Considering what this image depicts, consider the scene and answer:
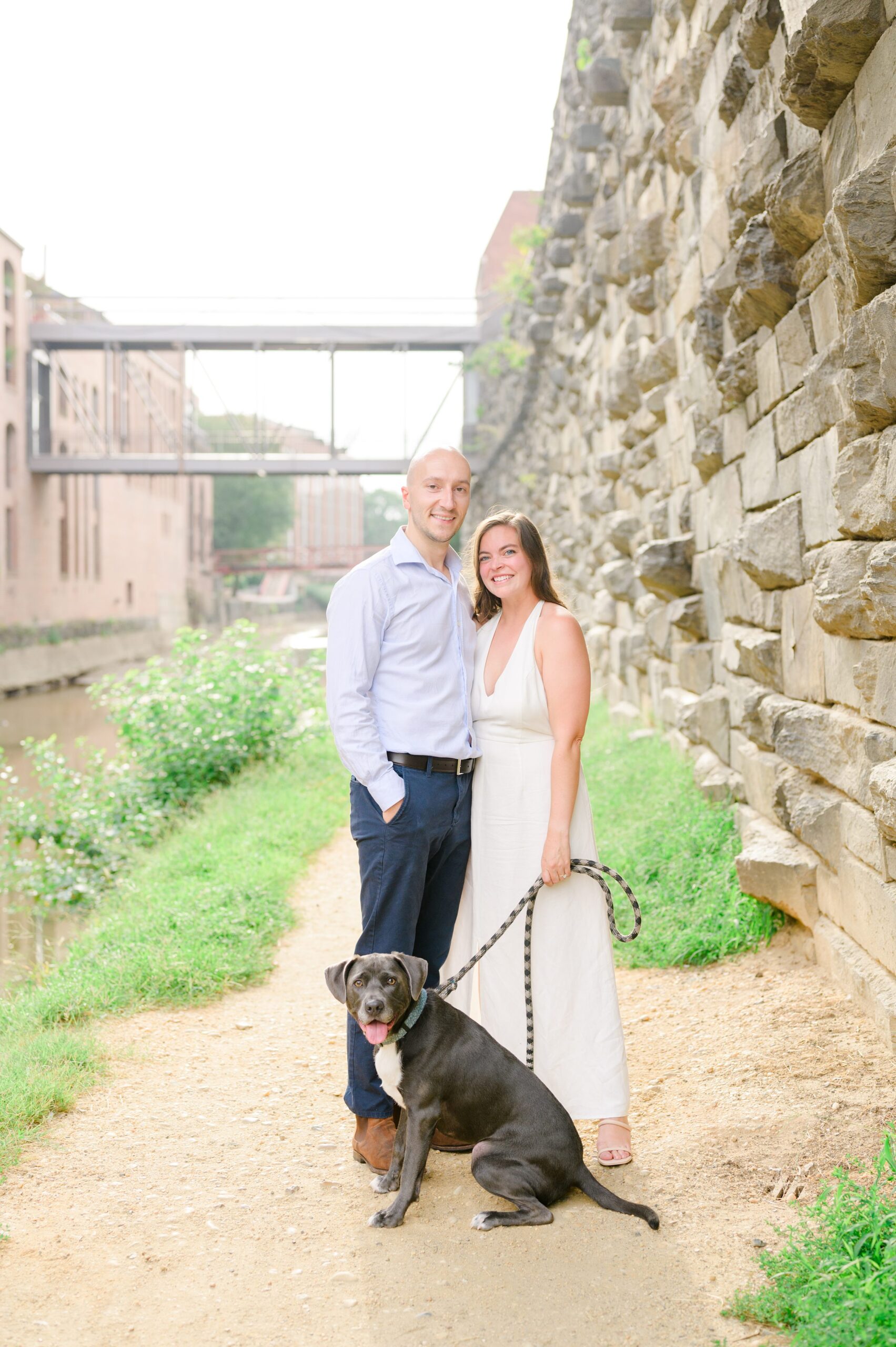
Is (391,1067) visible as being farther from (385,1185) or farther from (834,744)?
(834,744)

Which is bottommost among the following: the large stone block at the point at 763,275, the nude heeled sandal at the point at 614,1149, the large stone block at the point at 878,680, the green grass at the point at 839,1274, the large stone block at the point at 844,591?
the nude heeled sandal at the point at 614,1149

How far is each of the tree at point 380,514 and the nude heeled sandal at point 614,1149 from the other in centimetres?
9715

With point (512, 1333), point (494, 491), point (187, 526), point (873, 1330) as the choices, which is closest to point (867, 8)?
point (873, 1330)

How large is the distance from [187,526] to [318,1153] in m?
49.0

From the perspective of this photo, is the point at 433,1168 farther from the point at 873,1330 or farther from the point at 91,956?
the point at 91,956

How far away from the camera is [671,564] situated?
661cm

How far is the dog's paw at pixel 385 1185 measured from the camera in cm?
318

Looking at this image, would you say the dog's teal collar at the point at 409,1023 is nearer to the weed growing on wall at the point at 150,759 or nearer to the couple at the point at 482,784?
the couple at the point at 482,784

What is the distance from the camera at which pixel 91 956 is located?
5727 mm

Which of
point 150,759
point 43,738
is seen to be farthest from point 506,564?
point 43,738

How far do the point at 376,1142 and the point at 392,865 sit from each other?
0.83m

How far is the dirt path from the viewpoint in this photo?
101 inches

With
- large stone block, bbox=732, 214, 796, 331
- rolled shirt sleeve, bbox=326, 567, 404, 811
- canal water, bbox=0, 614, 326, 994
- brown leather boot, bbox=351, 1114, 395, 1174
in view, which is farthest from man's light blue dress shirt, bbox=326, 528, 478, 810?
canal water, bbox=0, 614, 326, 994

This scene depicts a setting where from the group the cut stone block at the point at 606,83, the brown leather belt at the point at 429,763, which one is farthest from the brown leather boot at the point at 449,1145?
the cut stone block at the point at 606,83
